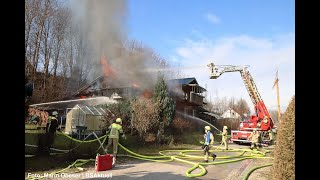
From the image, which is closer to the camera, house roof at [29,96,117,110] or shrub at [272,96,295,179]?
shrub at [272,96,295,179]

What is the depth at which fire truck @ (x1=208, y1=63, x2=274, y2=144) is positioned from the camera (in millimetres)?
20469

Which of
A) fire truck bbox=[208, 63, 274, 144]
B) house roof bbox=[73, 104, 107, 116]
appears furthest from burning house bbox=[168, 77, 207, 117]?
house roof bbox=[73, 104, 107, 116]

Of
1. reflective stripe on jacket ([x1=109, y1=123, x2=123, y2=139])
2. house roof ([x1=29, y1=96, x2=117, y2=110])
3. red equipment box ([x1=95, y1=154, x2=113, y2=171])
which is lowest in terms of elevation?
red equipment box ([x1=95, y1=154, x2=113, y2=171])

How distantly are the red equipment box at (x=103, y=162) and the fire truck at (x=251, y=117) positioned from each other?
13218 mm

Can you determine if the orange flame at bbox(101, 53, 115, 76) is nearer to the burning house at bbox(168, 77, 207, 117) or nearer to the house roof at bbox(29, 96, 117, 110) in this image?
the house roof at bbox(29, 96, 117, 110)

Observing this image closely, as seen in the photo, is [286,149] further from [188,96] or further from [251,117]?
[188,96]

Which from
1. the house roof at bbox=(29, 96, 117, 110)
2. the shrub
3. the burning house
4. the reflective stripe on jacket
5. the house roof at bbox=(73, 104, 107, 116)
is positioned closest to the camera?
the shrub

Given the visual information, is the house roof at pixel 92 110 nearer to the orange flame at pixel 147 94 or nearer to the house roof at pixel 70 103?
the house roof at pixel 70 103

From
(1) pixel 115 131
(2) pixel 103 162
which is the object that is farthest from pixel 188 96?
(2) pixel 103 162

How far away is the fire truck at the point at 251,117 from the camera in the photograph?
67.2 ft

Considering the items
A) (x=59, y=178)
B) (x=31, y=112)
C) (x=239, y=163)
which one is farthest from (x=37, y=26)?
(x=239, y=163)

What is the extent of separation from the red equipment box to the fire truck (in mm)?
13218
